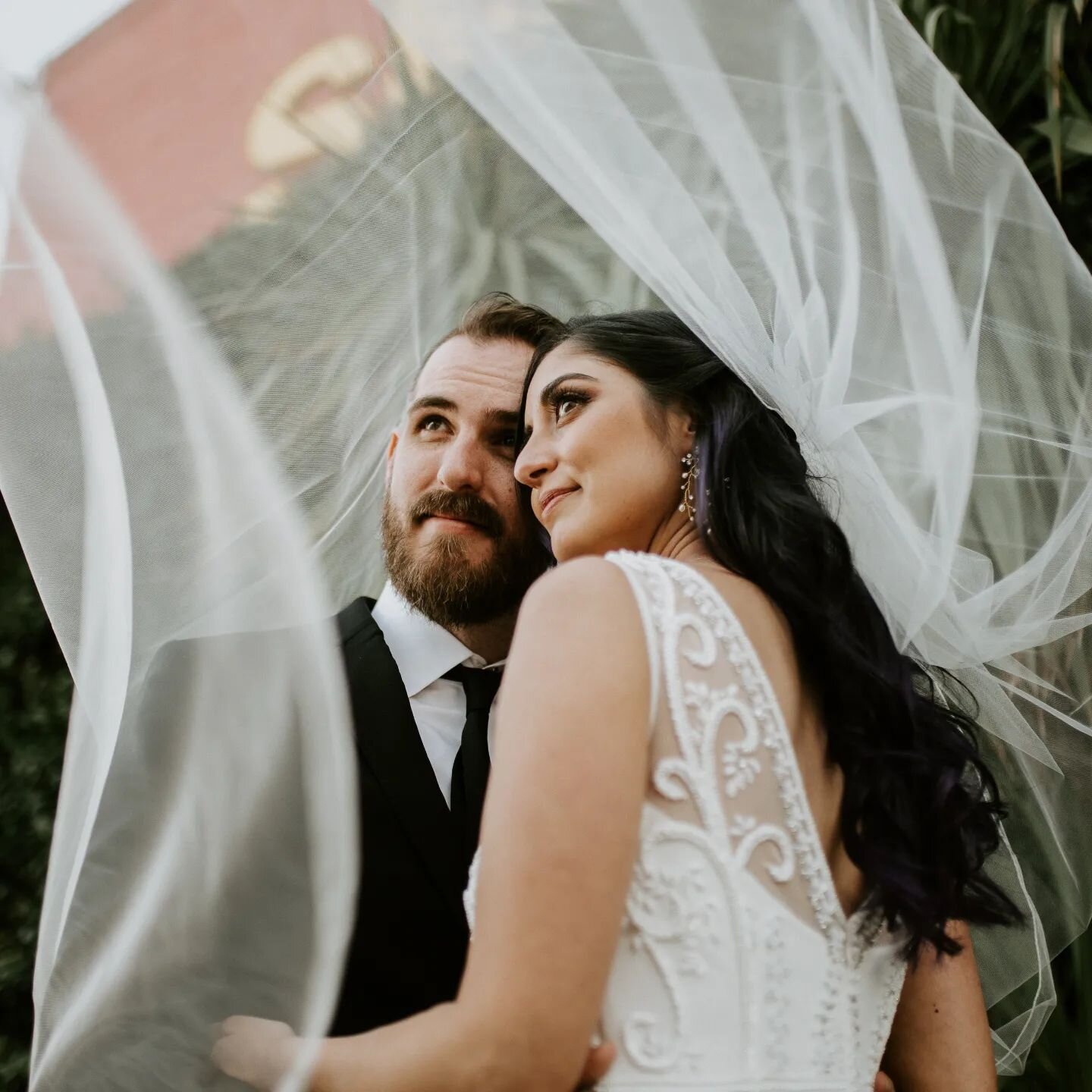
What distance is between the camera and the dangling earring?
1.87 metres

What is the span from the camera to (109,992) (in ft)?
4.28

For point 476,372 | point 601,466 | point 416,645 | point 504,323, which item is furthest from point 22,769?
point 601,466

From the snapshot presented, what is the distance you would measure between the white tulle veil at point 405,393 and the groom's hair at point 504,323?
2.5 inches

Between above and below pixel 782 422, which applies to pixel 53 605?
above

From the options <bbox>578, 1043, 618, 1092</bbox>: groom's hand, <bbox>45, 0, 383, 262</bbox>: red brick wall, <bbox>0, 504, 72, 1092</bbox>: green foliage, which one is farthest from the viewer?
<bbox>0, 504, 72, 1092</bbox>: green foliage

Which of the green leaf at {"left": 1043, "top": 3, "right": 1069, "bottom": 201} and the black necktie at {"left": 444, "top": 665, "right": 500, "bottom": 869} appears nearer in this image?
the black necktie at {"left": 444, "top": 665, "right": 500, "bottom": 869}

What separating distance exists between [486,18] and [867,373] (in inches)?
28.2

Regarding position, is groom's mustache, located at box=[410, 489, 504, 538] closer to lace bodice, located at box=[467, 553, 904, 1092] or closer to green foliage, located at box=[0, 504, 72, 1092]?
lace bodice, located at box=[467, 553, 904, 1092]

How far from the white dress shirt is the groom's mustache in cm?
17

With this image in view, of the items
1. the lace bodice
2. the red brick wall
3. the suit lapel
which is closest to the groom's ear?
the suit lapel

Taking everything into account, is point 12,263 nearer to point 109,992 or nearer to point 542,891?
point 109,992

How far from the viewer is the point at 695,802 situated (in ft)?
4.71

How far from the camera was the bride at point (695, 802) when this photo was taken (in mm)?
1284

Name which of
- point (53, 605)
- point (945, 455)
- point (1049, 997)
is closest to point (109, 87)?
point (53, 605)
